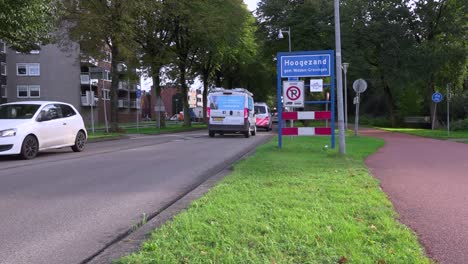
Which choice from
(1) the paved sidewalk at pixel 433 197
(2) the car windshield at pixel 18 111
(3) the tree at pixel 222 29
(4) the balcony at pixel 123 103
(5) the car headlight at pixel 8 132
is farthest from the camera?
(4) the balcony at pixel 123 103

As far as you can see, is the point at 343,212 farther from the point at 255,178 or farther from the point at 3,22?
the point at 3,22

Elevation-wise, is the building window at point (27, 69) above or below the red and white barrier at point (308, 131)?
above

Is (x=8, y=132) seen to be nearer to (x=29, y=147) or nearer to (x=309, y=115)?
(x=29, y=147)

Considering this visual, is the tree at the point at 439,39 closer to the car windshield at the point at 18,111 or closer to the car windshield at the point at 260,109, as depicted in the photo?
the car windshield at the point at 260,109

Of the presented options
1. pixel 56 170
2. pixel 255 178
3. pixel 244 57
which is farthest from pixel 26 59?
pixel 255 178

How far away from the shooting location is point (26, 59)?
61688 millimetres

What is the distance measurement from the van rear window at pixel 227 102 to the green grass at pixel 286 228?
56.3 ft

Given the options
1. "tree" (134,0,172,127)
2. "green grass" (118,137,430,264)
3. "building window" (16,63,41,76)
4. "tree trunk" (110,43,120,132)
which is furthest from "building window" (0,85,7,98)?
"green grass" (118,137,430,264)

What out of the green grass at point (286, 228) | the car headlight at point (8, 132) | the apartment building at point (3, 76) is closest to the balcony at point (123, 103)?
the apartment building at point (3, 76)

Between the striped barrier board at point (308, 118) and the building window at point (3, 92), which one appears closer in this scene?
the striped barrier board at point (308, 118)

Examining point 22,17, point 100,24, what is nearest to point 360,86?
point 100,24

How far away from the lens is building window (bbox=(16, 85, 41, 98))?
62.1 meters

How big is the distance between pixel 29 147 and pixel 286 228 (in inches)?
434

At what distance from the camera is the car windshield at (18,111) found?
1473 cm
